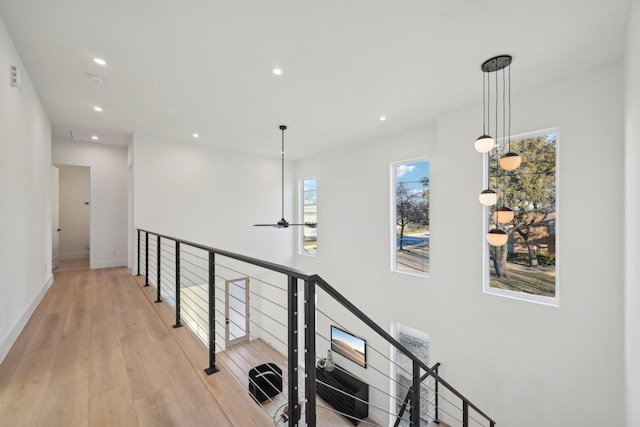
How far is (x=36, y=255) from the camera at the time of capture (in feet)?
11.1

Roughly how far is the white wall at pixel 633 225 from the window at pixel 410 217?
2.55m

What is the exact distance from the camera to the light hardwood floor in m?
1.57

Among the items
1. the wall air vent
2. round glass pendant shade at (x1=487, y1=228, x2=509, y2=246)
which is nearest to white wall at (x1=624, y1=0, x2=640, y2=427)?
round glass pendant shade at (x1=487, y1=228, x2=509, y2=246)

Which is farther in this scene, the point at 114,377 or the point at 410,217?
the point at 410,217

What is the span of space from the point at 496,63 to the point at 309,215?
532cm

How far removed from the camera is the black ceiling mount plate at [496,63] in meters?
2.64

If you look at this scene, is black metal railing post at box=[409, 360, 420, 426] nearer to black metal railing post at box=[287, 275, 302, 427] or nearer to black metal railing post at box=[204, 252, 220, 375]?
black metal railing post at box=[287, 275, 302, 427]

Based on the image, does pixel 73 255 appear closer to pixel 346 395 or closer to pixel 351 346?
pixel 351 346

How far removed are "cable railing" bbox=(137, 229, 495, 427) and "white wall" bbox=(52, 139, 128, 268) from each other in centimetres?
128

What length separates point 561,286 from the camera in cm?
304

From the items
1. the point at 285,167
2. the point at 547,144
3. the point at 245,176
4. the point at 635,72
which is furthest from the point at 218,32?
the point at 285,167

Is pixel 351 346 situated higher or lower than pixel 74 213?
lower

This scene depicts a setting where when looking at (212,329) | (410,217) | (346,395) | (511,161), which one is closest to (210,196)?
(410,217)

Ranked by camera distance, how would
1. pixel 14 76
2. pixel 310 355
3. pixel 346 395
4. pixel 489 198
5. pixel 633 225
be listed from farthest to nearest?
pixel 346 395 → pixel 489 198 → pixel 14 76 → pixel 633 225 → pixel 310 355
